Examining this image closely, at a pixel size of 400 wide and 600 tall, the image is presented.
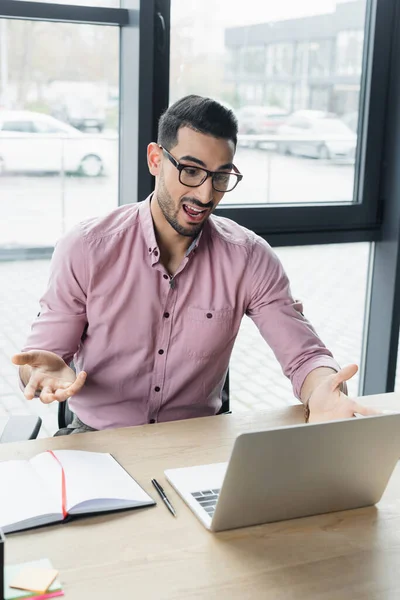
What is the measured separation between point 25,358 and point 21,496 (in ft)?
1.29

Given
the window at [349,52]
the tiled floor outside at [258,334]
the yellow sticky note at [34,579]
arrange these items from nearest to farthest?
1. the yellow sticky note at [34,579]
2. the tiled floor outside at [258,334]
3. the window at [349,52]

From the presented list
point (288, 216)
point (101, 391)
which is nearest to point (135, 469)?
point (101, 391)

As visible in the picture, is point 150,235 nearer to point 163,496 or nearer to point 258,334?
point 163,496

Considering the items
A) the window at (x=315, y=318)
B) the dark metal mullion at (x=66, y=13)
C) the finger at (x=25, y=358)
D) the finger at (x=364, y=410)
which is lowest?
the window at (x=315, y=318)

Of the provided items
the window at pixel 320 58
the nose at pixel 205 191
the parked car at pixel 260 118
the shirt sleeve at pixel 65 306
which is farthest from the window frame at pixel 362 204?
the shirt sleeve at pixel 65 306

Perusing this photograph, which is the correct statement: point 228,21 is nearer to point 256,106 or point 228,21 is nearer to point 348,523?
point 256,106

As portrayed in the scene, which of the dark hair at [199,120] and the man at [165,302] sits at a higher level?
the dark hair at [199,120]

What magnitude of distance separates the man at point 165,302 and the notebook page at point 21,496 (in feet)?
1.64

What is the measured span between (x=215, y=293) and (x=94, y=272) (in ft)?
1.01

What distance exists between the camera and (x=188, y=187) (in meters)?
1.82

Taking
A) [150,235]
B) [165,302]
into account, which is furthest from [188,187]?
[165,302]

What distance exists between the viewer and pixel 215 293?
188cm

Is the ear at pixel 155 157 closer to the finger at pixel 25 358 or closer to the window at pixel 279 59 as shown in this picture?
the finger at pixel 25 358

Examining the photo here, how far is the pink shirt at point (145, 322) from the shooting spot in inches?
71.1
